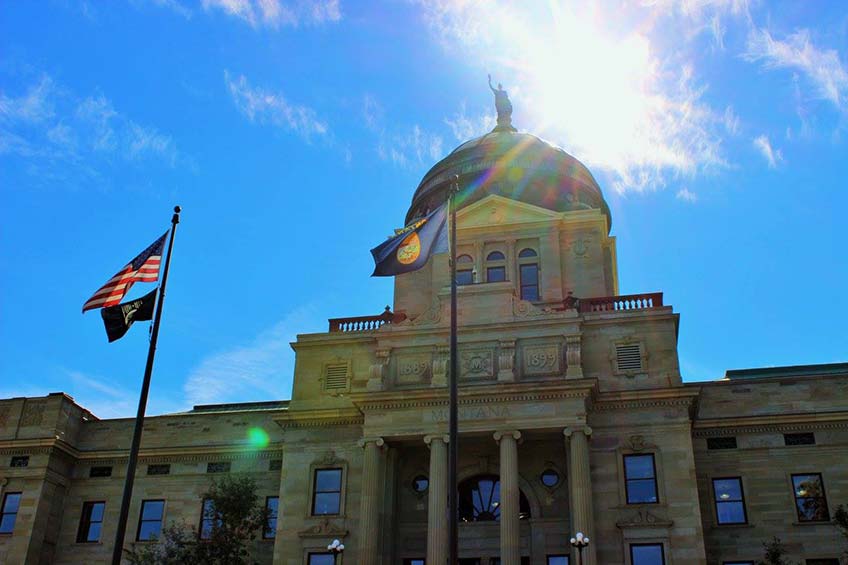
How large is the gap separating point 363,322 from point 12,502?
1819 centimetres

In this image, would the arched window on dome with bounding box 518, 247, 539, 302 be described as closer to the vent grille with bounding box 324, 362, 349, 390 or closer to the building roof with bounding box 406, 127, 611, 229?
the building roof with bounding box 406, 127, 611, 229

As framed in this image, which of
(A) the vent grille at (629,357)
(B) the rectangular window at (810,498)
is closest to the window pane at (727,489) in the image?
(B) the rectangular window at (810,498)

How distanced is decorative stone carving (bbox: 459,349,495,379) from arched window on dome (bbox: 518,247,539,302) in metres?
9.30

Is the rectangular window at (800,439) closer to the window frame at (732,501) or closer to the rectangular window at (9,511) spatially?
the window frame at (732,501)

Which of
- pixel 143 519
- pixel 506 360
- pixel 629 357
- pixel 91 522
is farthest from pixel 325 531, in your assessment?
pixel 629 357

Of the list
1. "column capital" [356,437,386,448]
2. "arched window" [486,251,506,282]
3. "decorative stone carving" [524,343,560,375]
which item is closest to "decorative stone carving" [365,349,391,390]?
"column capital" [356,437,386,448]

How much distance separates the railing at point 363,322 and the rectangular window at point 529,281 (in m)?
8.19

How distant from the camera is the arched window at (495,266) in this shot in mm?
46406

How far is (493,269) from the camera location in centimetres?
4678

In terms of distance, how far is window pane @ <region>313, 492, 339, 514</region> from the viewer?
1463 inches

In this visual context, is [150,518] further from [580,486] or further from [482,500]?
[580,486]

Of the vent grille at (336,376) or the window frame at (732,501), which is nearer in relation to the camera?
the window frame at (732,501)

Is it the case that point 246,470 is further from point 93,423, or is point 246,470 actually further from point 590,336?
point 590,336

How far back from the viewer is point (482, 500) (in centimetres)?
3672
